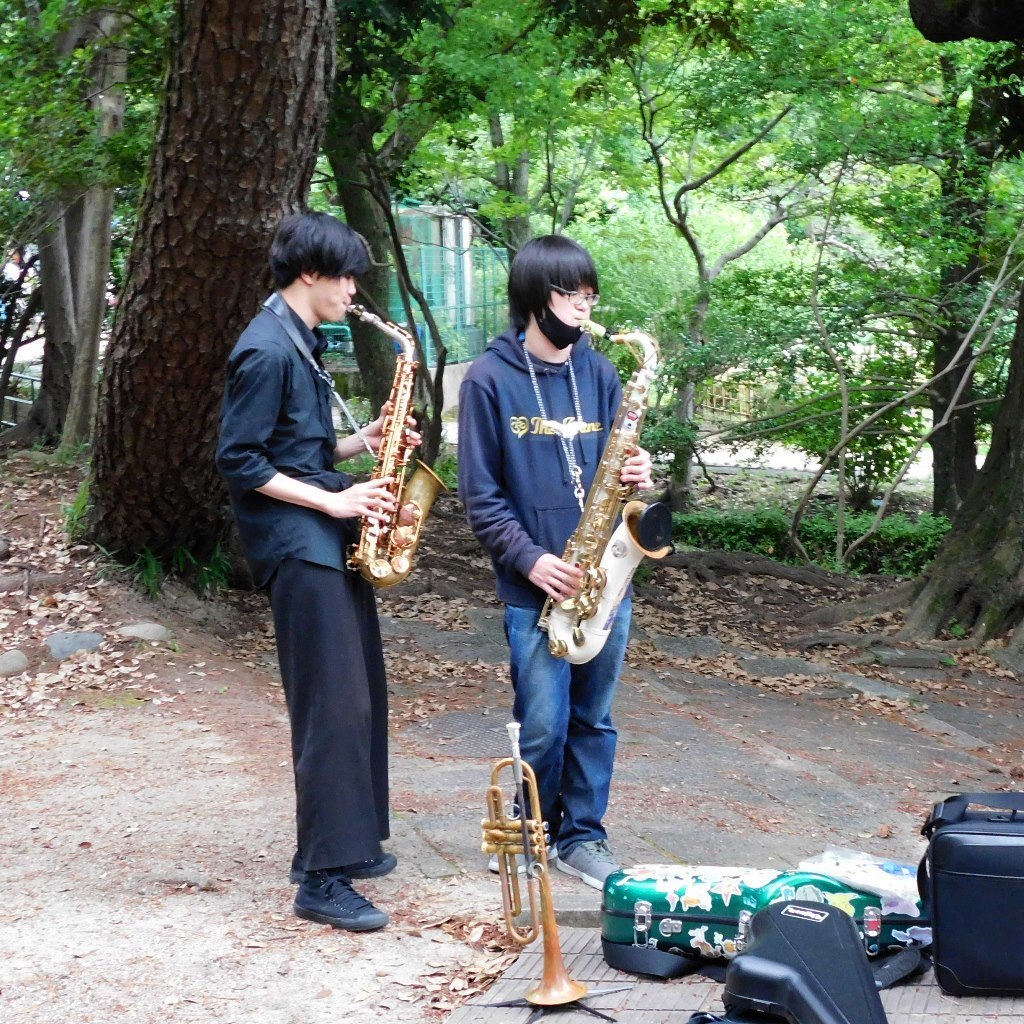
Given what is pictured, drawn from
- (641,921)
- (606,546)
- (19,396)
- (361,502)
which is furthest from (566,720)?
(19,396)

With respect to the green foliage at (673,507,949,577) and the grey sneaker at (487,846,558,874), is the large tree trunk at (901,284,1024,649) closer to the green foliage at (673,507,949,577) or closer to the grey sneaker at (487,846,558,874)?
the green foliage at (673,507,949,577)

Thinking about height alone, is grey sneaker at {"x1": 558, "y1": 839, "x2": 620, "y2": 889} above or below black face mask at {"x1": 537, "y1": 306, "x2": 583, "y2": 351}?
below

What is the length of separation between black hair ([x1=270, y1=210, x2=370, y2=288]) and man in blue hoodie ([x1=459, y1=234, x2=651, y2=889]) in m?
0.51

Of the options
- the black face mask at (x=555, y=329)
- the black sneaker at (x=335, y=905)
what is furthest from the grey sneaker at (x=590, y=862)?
the black face mask at (x=555, y=329)

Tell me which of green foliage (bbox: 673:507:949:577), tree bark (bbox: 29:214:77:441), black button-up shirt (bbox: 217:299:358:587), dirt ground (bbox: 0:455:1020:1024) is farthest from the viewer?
green foliage (bbox: 673:507:949:577)

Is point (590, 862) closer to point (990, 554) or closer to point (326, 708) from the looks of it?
point (326, 708)

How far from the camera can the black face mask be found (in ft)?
13.4

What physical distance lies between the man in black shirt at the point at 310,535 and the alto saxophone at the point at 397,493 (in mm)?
74

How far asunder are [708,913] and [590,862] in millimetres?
688

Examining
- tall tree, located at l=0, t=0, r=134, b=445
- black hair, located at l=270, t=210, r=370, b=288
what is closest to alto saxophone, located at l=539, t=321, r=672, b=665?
black hair, located at l=270, t=210, r=370, b=288

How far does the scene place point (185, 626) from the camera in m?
7.91

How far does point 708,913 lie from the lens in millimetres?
3588

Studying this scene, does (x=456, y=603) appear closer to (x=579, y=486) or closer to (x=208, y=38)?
(x=208, y=38)

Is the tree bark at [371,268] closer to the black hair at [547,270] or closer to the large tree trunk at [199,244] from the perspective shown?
the large tree trunk at [199,244]
